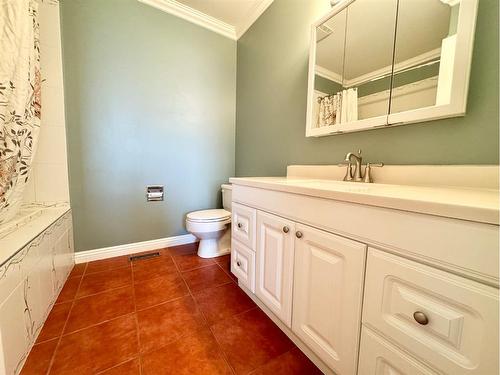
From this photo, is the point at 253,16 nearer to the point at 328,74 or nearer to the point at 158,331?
the point at 328,74

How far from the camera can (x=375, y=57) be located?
1038 millimetres

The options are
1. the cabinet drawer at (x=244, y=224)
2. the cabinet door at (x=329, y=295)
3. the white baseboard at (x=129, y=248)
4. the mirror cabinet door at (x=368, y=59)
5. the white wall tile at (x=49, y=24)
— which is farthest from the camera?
the white baseboard at (x=129, y=248)

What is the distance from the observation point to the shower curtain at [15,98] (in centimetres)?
91

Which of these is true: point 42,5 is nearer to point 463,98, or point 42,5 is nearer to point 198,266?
point 198,266

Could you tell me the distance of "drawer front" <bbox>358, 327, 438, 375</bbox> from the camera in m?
0.51

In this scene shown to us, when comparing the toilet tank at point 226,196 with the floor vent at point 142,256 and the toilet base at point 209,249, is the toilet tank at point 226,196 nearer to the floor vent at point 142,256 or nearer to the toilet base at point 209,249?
the toilet base at point 209,249

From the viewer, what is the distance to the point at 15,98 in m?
0.97

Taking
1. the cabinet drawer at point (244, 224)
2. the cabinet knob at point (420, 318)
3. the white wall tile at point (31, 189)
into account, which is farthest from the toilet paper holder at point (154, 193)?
the cabinet knob at point (420, 318)

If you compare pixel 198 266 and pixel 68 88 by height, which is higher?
pixel 68 88

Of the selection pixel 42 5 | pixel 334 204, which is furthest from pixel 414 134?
pixel 42 5

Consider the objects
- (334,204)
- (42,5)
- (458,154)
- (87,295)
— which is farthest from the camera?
(42,5)

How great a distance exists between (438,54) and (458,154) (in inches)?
16.7

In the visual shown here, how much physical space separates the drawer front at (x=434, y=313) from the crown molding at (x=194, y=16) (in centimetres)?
246

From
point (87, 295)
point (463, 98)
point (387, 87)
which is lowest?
point (87, 295)
